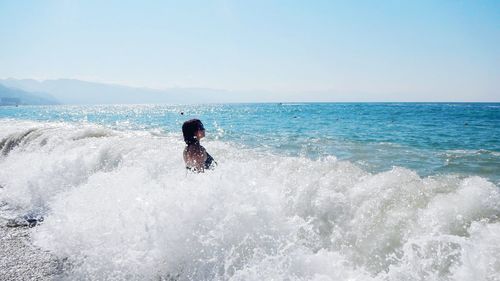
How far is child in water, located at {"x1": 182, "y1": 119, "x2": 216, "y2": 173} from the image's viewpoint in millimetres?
7547

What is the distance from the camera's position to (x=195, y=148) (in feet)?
25.3

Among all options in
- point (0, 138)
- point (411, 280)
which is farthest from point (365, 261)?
point (0, 138)

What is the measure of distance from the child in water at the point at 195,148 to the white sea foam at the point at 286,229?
53cm

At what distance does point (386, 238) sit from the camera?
548 centimetres

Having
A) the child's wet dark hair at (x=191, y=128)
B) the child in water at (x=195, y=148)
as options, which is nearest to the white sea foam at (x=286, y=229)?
the child in water at (x=195, y=148)

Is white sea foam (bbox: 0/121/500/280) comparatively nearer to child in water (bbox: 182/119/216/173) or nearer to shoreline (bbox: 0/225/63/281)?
shoreline (bbox: 0/225/63/281)

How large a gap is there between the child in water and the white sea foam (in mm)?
528

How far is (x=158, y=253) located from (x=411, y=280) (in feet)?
11.7

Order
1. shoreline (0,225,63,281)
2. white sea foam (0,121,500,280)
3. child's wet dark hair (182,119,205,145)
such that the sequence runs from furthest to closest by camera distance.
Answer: child's wet dark hair (182,119,205,145) → shoreline (0,225,63,281) → white sea foam (0,121,500,280)

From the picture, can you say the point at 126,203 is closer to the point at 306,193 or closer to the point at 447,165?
the point at 306,193

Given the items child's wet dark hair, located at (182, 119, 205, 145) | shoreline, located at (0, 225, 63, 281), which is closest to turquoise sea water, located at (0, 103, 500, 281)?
shoreline, located at (0, 225, 63, 281)

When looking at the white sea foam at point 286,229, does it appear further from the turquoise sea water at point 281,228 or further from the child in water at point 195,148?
the child in water at point 195,148

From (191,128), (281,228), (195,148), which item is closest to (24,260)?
(195,148)

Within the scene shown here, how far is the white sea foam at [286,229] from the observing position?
4895mm
